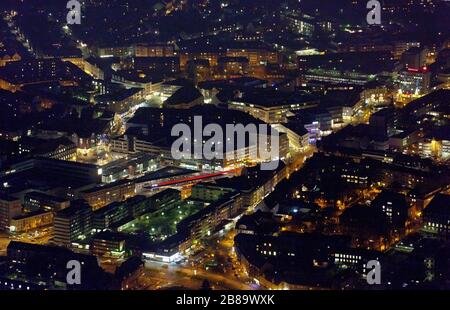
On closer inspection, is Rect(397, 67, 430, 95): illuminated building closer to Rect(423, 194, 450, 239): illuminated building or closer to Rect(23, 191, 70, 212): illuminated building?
Rect(423, 194, 450, 239): illuminated building

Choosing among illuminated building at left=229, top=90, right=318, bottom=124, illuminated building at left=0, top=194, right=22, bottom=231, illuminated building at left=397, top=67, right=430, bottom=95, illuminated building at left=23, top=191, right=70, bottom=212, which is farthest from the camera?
illuminated building at left=397, top=67, right=430, bottom=95

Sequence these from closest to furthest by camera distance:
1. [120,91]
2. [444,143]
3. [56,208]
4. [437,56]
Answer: [56,208], [444,143], [120,91], [437,56]

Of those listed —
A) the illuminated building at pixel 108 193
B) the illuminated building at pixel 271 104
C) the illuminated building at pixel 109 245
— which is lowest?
the illuminated building at pixel 109 245

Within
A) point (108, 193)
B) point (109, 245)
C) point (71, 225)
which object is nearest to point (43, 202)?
point (108, 193)

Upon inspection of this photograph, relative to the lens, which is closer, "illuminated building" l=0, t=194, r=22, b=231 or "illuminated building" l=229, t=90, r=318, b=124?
"illuminated building" l=0, t=194, r=22, b=231

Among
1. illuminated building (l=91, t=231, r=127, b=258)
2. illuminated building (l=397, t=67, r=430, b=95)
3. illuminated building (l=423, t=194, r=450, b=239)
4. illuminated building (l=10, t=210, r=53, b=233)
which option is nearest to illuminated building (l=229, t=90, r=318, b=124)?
illuminated building (l=397, t=67, r=430, b=95)

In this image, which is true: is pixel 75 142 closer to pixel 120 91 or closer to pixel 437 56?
pixel 120 91

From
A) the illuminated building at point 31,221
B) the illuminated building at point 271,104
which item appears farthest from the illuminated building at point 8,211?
the illuminated building at point 271,104

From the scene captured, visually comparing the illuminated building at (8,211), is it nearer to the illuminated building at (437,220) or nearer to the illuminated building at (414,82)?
the illuminated building at (437,220)

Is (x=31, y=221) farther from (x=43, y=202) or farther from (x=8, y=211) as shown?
(x=43, y=202)
